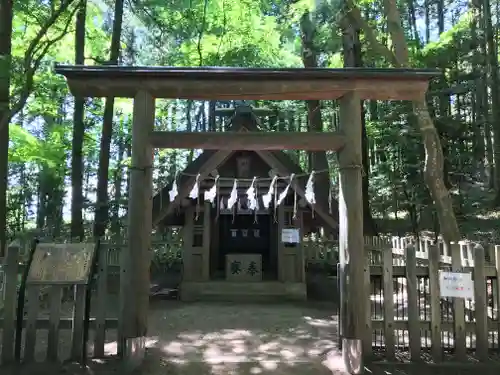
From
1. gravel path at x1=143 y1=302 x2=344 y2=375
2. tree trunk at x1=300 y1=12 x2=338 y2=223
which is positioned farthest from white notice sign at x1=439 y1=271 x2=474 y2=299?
tree trunk at x1=300 y1=12 x2=338 y2=223

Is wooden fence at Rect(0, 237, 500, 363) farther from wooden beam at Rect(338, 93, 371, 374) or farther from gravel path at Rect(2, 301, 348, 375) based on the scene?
gravel path at Rect(2, 301, 348, 375)

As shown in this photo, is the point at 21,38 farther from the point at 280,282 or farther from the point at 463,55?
the point at 463,55

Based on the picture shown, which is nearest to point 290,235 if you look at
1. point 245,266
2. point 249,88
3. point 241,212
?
point 245,266

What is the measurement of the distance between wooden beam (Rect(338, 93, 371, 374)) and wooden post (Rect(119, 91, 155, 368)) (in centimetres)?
262

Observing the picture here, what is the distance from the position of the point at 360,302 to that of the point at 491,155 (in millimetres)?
19575

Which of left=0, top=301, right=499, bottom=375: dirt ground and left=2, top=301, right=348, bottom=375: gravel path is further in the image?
left=2, top=301, right=348, bottom=375: gravel path

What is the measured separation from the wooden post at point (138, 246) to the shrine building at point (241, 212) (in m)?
5.00

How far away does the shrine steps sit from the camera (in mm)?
11062

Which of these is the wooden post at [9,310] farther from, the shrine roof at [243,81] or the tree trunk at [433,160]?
the tree trunk at [433,160]

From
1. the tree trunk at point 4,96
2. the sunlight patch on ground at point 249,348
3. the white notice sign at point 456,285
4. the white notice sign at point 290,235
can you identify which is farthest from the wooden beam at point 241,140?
the white notice sign at point 290,235

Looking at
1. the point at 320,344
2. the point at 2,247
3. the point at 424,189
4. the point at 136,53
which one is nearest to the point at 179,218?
the point at 2,247

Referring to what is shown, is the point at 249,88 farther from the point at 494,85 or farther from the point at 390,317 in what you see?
the point at 494,85

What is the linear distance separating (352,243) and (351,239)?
54 millimetres

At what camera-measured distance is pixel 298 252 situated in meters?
11.5
